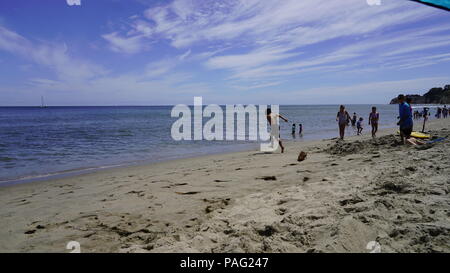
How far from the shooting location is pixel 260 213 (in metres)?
3.61

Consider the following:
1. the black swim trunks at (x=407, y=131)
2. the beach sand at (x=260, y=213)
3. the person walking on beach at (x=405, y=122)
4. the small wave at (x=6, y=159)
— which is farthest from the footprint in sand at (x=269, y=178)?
the small wave at (x=6, y=159)

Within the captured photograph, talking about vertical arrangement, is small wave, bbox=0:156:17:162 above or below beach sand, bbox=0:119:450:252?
below

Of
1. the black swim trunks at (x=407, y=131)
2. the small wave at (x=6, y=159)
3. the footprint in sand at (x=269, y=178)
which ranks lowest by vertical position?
the small wave at (x=6, y=159)

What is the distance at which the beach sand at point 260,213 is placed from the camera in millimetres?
2656

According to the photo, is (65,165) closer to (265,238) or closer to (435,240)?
(265,238)

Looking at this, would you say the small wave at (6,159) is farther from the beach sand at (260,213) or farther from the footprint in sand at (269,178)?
the footprint in sand at (269,178)

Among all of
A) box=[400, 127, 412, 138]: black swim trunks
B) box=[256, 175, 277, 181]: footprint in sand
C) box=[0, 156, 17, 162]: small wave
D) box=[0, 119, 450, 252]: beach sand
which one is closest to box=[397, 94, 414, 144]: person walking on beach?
box=[400, 127, 412, 138]: black swim trunks

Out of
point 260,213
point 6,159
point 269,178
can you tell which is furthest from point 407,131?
point 6,159

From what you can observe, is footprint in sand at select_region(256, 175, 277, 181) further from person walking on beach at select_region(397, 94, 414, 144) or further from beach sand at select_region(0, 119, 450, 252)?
person walking on beach at select_region(397, 94, 414, 144)

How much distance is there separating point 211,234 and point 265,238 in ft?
2.17

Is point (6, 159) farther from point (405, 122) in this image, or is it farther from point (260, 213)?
point (405, 122)

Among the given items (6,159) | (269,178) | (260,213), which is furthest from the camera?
(6,159)

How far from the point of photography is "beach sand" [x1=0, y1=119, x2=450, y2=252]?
2656 mm
